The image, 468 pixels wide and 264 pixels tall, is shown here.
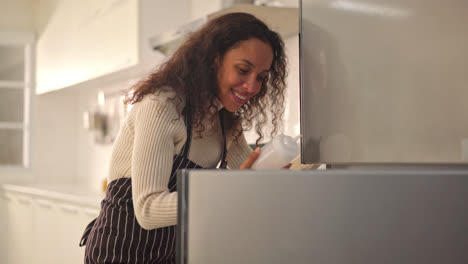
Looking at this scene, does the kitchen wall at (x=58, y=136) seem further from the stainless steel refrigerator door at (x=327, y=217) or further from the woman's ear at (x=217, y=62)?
the stainless steel refrigerator door at (x=327, y=217)

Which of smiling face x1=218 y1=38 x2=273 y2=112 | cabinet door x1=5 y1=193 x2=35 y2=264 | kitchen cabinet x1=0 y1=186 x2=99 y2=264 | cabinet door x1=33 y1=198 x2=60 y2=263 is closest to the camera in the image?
smiling face x1=218 y1=38 x2=273 y2=112

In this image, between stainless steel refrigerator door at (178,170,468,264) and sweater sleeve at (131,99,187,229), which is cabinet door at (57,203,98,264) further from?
stainless steel refrigerator door at (178,170,468,264)

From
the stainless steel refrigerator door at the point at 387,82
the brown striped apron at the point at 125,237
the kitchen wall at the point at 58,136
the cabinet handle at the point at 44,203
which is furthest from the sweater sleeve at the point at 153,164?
the kitchen wall at the point at 58,136

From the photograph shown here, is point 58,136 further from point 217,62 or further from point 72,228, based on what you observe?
point 217,62

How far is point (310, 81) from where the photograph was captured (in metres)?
0.81

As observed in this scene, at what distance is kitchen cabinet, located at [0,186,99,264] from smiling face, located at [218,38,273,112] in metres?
1.68

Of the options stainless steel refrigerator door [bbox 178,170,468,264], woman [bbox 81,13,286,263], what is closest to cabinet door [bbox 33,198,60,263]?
woman [bbox 81,13,286,263]

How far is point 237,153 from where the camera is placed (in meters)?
1.22

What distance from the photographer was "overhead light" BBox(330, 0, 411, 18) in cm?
A: 66

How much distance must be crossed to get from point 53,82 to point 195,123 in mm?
3135

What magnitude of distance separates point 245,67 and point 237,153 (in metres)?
0.32

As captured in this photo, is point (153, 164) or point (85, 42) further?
point (85, 42)

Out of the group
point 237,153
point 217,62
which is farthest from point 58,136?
point 217,62

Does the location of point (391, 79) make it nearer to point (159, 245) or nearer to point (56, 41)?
point (159, 245)
